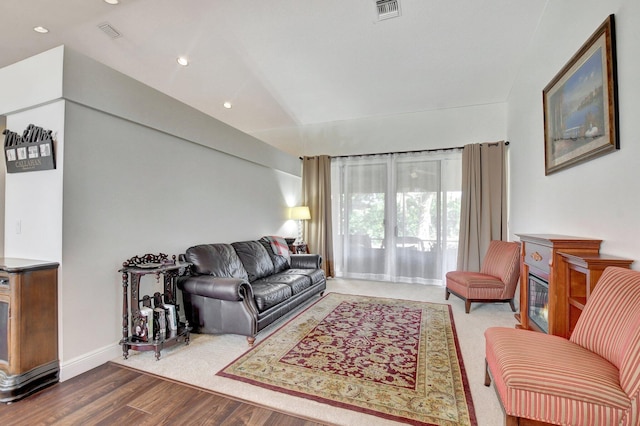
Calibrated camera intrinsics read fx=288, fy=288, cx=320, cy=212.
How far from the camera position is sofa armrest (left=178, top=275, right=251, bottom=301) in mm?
2678

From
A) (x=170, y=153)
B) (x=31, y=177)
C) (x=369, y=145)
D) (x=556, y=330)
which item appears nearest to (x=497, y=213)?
(x=369, y=145)

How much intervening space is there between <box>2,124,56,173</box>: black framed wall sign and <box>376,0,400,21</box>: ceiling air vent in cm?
315

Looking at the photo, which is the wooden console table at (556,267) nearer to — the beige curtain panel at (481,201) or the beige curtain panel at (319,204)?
the beige curtain panel at (481,201)

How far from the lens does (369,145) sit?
5.59 m

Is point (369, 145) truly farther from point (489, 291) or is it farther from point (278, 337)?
point (278, 337)

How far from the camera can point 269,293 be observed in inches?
118

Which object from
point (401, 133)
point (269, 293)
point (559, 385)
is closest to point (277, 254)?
point (269, 293)

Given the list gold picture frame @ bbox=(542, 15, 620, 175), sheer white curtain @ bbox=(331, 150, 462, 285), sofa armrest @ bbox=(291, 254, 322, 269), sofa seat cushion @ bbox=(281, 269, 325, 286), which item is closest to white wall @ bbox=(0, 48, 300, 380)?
sofa seat cushion @ bbox=(281, 269, 325, 286)

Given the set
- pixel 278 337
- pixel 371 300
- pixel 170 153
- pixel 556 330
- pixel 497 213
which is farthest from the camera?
pixel 497 213

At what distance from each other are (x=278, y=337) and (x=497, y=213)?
12.9 feet

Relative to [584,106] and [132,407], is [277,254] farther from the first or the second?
[584,106]

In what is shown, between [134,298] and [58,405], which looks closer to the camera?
[58,405]

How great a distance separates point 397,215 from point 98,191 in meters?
4.44

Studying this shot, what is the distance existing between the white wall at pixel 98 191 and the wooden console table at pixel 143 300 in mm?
144
